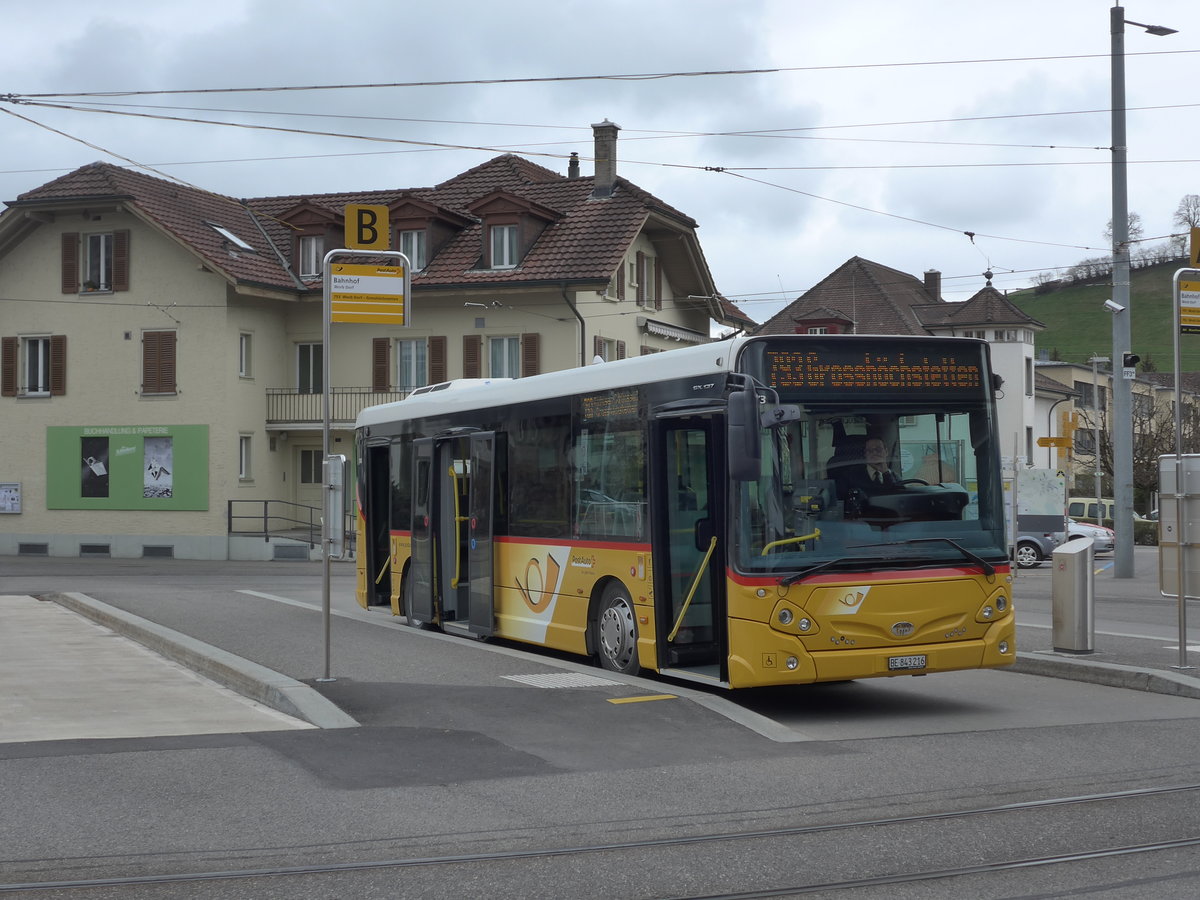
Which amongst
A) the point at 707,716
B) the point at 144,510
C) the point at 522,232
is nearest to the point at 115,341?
the point at 144,510

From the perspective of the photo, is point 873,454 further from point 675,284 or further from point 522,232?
point 675,284

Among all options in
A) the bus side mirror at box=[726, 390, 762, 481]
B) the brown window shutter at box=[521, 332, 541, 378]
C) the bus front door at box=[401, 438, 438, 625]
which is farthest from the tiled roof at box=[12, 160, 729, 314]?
the bus side mirror at box=[726, 390, 762, 481]

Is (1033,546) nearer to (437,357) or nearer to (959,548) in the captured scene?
(437,357)

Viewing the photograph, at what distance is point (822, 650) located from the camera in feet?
34.0

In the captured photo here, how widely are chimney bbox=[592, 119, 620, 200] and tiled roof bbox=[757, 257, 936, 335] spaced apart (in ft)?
94.8

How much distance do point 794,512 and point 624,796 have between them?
124 inches

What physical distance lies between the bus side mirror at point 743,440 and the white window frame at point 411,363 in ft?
112

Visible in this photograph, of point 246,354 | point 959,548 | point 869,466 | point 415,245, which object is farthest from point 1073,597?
point 246,354

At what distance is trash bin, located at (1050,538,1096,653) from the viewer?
44.0 ft

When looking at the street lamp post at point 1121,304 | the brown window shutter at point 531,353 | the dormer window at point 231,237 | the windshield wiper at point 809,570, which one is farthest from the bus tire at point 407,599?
the dormer window at point 231,237

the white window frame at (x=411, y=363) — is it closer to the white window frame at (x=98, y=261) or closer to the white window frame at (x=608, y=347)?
the white window frame at (x=608, y=347)

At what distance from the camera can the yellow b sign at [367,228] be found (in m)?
12.7

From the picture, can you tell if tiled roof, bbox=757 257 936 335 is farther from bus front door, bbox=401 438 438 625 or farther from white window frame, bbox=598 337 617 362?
bus front door, bbox=401 438 438 625

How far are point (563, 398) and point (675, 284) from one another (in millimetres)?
34738
